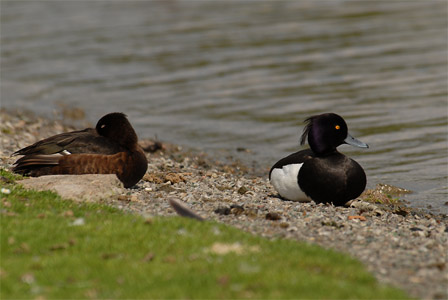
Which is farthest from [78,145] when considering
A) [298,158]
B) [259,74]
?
[259,74]

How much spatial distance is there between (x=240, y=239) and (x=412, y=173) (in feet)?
29.5

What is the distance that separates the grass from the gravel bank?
0.69 metres

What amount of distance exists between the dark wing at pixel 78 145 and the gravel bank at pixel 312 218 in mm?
886

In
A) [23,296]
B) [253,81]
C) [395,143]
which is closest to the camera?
[23,296]

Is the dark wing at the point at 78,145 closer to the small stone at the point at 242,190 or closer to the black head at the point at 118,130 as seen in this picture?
the black head at the point at 118,130

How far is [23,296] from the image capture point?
8.45 metres

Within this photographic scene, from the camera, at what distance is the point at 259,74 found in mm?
28984

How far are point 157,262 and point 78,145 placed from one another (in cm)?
532

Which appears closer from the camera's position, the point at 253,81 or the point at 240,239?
the point at 240,239

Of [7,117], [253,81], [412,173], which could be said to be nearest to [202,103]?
[253,81]

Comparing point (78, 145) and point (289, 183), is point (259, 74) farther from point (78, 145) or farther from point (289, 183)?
point (78, 145)

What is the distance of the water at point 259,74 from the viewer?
21188mm

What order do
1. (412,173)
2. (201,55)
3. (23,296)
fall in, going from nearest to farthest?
(23,296)
(412,173)
(201,55)

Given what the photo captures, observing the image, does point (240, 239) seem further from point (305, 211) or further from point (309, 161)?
point (309, 161)
